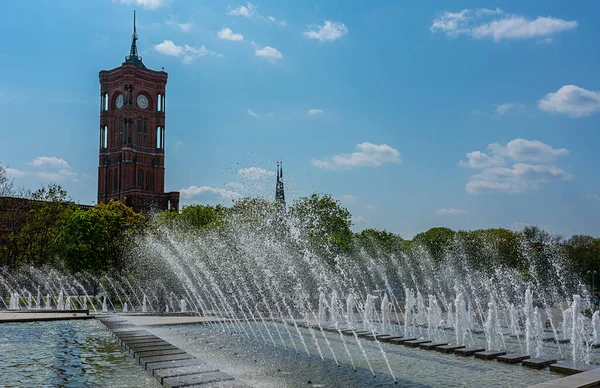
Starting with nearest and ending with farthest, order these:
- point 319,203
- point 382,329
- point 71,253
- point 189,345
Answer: point 189,345, point 382,329, point 71,253, point 319,203

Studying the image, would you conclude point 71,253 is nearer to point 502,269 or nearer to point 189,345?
point 189,345

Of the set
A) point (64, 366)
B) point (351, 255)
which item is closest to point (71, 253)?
point (351, 255)

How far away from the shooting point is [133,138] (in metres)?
91.7

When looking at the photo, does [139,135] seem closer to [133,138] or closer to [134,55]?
[133,138]

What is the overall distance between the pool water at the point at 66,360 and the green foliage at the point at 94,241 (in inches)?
987

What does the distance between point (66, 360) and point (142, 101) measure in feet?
296

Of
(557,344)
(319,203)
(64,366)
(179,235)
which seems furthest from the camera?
(319,203)

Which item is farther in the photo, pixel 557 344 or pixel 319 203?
pixel 319 203

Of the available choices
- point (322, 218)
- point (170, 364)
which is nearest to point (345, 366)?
point (170, 364)

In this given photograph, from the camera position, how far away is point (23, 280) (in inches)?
1517

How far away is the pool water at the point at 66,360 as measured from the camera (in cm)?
827

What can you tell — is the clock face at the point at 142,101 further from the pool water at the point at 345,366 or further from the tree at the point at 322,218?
the pool water at the point at 345,366

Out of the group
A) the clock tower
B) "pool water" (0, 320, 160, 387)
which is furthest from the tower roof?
"pool water" (0, 320, 160, 387)

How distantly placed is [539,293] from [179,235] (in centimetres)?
3311
